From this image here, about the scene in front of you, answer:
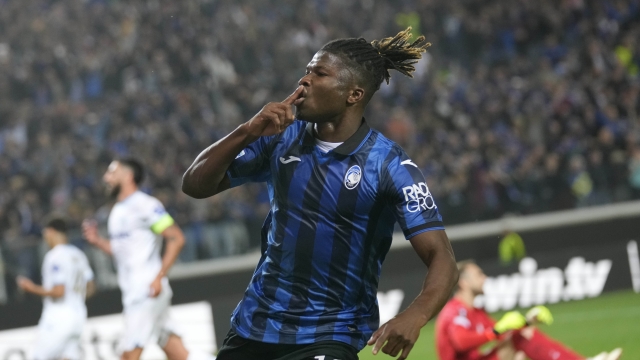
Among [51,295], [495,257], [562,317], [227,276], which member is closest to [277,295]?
[51,295]

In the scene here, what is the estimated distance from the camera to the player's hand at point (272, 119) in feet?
12.3

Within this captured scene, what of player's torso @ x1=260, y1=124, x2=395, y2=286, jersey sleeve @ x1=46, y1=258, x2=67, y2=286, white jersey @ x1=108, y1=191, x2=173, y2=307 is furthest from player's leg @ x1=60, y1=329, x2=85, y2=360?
player's torso @ x1=260, y1=124, x2=395, y2=286

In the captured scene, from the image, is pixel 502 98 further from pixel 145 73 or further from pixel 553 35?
pixel 145 73

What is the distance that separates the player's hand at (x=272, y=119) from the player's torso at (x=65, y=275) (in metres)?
6.14

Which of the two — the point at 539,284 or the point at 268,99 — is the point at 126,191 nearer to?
the point at 539,284

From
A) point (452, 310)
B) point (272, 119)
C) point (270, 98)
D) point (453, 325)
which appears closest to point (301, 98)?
point (272, 119)

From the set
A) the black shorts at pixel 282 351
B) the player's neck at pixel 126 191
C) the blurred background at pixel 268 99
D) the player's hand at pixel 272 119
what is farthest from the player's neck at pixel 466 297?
the blurred background at pixel 268 99

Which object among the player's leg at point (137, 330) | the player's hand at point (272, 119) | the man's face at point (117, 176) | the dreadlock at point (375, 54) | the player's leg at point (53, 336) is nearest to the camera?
the player's hand at point (272, 119)

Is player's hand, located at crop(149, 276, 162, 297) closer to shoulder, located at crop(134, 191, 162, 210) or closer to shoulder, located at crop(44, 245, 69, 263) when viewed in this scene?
shoulder, located at crop(134, 191, 162, 210)

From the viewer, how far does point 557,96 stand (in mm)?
19000

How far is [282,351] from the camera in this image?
405 cm

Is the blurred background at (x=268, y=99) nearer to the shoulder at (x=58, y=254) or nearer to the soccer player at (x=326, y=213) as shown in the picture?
the shoulder at (x=58, y=254)

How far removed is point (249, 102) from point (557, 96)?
6.12 meters

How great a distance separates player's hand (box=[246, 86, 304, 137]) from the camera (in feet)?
12.3
